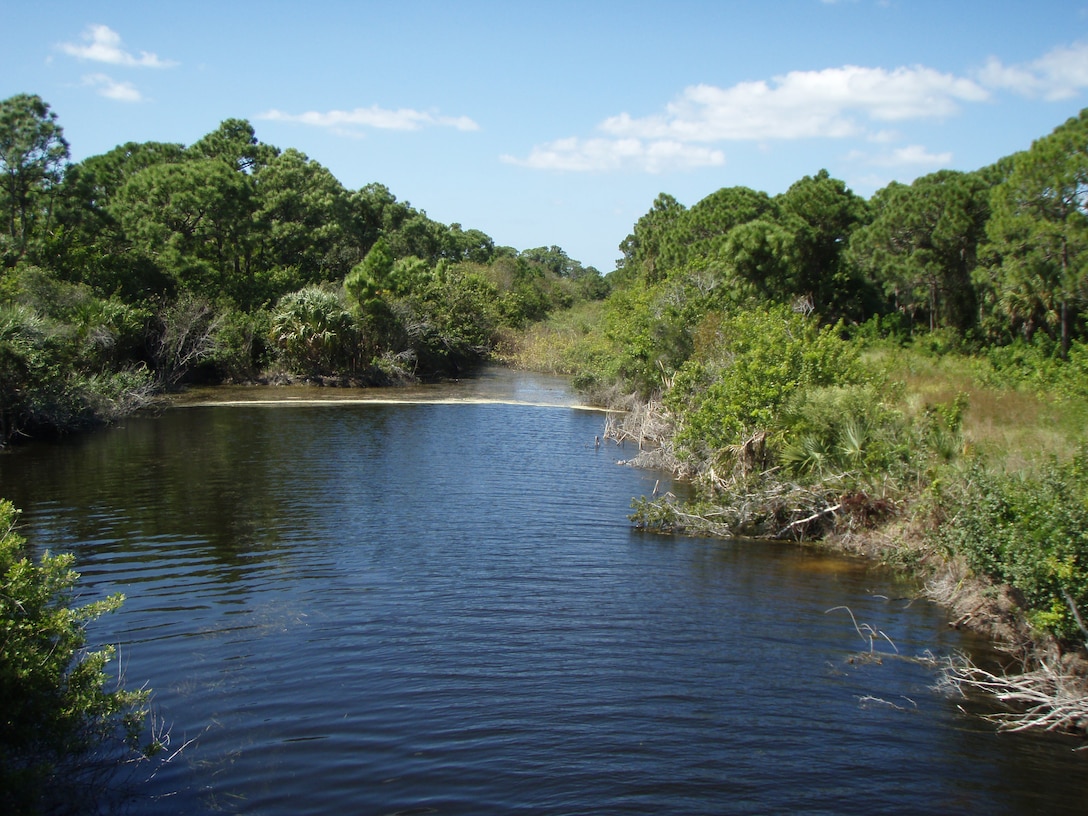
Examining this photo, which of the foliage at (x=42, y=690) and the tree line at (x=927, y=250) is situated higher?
the tree line at (x=927, y=250)

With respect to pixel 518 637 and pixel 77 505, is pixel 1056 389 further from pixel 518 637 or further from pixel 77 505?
pixel 77 505

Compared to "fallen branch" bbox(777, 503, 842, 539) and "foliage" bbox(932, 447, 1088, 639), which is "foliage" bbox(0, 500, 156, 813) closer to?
Result: "foliage" bbox(932, 447, 1088, 639)

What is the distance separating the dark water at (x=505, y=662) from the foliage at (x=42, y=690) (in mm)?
803

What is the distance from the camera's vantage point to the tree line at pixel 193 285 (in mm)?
32750

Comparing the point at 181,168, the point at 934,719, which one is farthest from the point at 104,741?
the point at 181,168

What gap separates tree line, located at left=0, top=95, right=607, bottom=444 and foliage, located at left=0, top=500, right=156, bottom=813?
21.6 meters

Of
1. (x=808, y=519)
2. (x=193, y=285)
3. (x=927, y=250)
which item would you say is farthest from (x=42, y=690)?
(x=193, y=285)

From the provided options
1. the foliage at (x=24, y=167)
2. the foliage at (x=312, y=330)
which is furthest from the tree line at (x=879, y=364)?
the foliage at (x=24, y=167)

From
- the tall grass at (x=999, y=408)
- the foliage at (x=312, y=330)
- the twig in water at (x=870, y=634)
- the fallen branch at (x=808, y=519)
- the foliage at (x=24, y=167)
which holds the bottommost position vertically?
the twig in water at (x=870, y=634)

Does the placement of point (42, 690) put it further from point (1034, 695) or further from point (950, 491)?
point (950, 491)

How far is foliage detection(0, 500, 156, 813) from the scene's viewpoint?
279 inches

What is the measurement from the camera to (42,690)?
7.45m

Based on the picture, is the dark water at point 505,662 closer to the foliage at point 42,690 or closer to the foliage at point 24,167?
the foliage at point 42,690

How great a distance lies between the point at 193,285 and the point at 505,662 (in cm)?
4188
